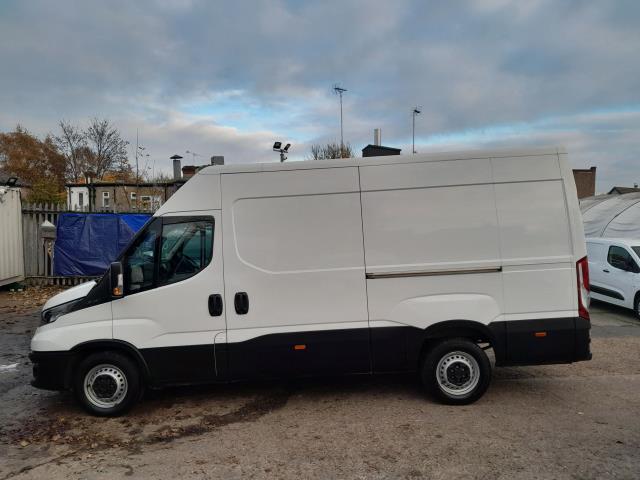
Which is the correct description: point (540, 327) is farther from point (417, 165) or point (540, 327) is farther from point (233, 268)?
point (233, 268)

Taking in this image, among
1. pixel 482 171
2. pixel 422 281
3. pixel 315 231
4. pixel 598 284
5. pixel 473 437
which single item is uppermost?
pixel 482 171

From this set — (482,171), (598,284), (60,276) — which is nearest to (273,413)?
(482,171)

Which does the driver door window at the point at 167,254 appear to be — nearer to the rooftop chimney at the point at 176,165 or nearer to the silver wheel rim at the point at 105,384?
the silver wheel rim at the point at 105,384

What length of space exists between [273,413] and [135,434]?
135 cm

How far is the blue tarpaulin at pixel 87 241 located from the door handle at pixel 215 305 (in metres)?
8.86

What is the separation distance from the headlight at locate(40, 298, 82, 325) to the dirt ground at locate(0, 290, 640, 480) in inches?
41.0

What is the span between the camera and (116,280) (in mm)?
4688

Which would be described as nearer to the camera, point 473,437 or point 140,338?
point 473,437

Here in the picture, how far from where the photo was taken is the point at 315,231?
482 centimetres

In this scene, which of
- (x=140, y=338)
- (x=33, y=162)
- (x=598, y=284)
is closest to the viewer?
(x=140, y=338)

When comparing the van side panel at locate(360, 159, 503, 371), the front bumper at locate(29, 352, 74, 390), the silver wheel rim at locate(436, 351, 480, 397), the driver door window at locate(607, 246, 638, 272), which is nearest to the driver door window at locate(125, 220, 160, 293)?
the front bumper at locate(29, 352, 74, 390)

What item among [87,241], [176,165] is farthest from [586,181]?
[87,241]

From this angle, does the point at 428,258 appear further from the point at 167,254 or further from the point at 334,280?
the point at 167,254

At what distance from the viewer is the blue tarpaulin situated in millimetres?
12477
